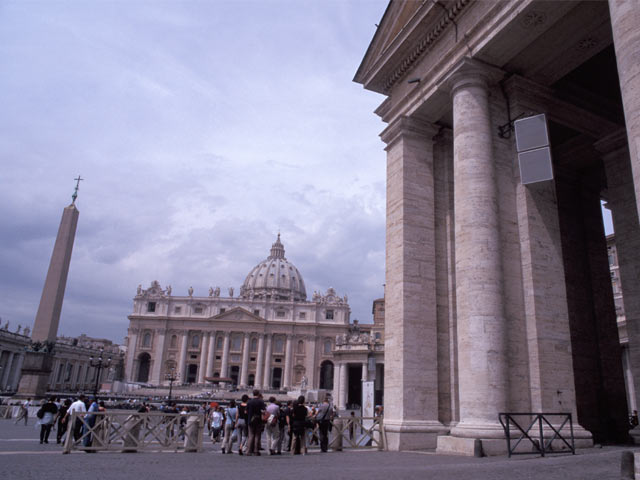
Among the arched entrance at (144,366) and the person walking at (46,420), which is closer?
the person walking at (46,420)

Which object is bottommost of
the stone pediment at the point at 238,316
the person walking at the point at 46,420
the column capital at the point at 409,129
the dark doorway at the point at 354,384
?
the person walking at the point at 46,420

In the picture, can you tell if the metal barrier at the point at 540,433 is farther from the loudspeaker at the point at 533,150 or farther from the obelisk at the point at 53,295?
the obelisk at the point at 53,295

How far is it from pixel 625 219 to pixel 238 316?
105146mm

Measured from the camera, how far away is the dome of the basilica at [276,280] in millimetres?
144750

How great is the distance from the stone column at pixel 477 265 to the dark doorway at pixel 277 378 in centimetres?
10771

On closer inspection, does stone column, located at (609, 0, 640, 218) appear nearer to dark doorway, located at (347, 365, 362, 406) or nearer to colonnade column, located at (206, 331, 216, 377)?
dark doorway, located at (347, 365, 362, 406)

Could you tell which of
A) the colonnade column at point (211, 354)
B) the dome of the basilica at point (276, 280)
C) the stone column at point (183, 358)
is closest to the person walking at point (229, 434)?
the colonnade column at point (211, 354)

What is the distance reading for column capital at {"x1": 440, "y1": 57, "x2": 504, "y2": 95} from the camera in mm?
12148

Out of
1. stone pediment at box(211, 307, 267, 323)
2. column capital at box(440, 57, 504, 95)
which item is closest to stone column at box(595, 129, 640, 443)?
column capital at box(440, 57, 504, 95)

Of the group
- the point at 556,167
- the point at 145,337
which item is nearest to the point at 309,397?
the point at 556,167

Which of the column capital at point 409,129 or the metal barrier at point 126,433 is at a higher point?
the column capital at point 409,129

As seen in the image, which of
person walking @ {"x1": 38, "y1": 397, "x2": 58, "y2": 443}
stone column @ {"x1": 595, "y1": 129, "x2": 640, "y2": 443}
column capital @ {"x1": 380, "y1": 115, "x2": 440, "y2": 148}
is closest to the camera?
stone column @ {"x1": 595, "y1": 129, "x2": 640, "y2": 443}

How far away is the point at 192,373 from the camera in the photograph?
11406cm

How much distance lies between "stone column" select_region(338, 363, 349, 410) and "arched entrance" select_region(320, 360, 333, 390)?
61608 mm
